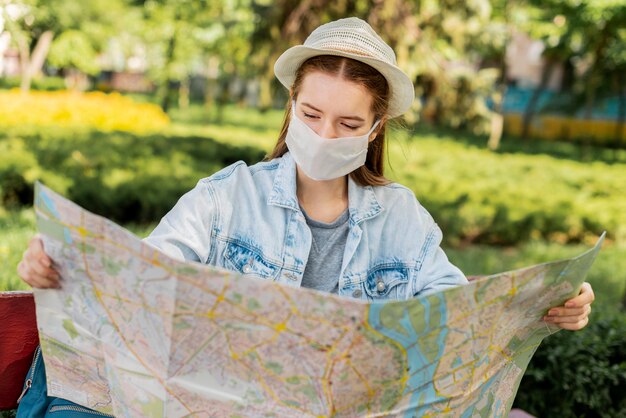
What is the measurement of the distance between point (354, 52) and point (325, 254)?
0.56 m

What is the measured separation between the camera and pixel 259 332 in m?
1.54

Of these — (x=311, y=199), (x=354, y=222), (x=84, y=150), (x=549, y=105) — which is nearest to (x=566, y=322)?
(x=354, y=222)

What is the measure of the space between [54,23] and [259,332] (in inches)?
913

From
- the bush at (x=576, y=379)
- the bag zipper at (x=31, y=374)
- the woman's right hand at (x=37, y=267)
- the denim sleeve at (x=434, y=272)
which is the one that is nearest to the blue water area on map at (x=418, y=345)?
the denim sleeve at (x=434, y=272)

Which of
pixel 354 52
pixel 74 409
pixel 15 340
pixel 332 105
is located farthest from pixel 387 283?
pixel 15 340

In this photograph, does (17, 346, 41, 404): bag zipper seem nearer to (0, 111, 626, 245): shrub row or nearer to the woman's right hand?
the woman's right hand

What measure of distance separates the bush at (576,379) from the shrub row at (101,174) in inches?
181

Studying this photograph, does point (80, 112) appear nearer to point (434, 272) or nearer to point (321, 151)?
point (321, 151)

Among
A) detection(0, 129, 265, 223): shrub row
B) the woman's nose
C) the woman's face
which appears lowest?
detection(0, 129, 265, 223): shrub row

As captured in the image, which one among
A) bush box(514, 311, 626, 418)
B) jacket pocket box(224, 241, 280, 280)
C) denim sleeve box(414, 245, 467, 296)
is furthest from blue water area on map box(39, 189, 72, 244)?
bush box(514, 311, 626, 418)

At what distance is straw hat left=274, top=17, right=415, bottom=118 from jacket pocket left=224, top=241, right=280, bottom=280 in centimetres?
53

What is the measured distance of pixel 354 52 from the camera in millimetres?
2107

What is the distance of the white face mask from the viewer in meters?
2.11

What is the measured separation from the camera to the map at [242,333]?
151cm
